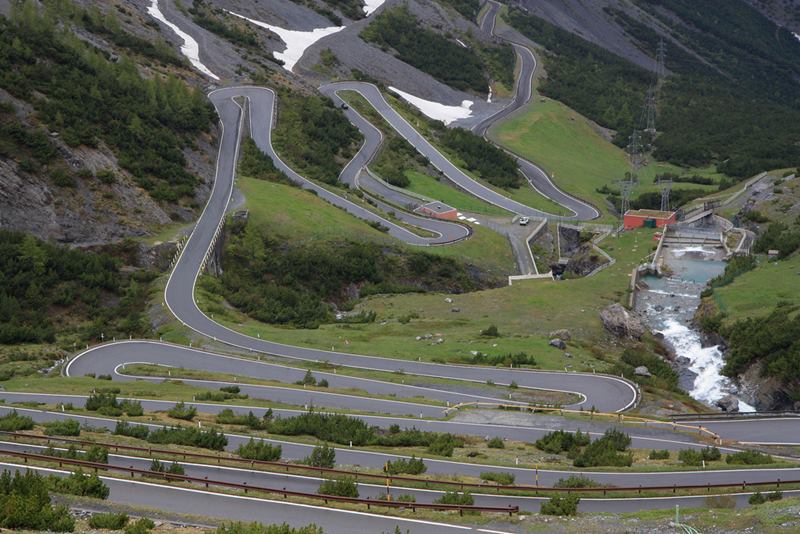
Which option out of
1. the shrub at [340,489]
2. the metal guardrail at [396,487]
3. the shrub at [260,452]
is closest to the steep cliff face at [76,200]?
the metal guardrail at [396,487]

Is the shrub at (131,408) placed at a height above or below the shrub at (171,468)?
below

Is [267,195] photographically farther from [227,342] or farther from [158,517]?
[158,517]

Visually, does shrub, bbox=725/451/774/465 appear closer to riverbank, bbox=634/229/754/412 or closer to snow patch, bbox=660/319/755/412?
snow patch, bbox=660/319/755/412

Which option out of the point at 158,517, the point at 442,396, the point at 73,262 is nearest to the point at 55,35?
the point at 73,262

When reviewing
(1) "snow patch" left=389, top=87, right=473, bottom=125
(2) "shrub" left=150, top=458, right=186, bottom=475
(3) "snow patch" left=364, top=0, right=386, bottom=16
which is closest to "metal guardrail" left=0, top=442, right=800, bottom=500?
(2) "shrub" left=150, top=458, right=186, bottom=475

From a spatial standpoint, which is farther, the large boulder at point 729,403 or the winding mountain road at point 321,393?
the large boulder at point 729,403

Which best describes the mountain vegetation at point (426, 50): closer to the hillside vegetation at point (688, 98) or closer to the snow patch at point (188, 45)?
the hillside vegetation at point (688, 98)
